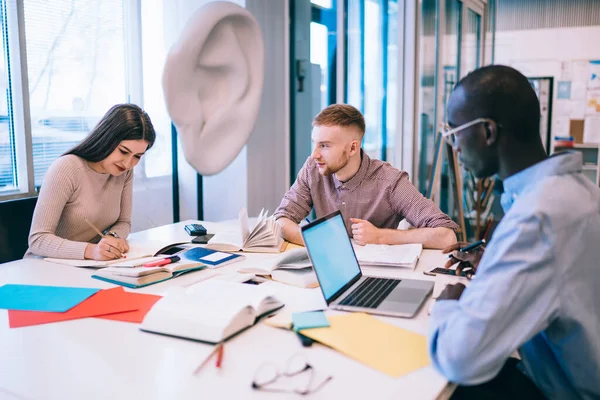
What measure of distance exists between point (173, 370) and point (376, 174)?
1.50 metres

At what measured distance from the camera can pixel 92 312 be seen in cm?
137

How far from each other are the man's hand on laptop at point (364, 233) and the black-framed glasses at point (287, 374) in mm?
981

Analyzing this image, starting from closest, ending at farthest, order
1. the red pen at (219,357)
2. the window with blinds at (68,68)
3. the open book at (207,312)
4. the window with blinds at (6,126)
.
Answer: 1. the red pen at (219,357)
2. the open book at (207,312)
3. the window with blinds at (6,126)
4. the window with blinds at (68,68)

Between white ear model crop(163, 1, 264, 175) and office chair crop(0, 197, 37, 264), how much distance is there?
74 cm

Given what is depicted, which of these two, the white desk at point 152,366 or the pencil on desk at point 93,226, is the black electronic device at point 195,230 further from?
the white desk at point 152,366

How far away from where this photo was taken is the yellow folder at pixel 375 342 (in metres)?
1.07

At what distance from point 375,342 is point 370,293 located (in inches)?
12.7

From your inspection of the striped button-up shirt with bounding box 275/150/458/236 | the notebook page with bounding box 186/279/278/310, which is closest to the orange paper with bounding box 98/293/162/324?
the notebook page with bounding box 186/279/278/310

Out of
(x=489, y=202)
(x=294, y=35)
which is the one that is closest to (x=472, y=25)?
(x=489, y=202)

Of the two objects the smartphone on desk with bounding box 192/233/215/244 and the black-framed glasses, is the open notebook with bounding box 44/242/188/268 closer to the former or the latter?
the smartphone on desk with bounding box 192/233/215/244

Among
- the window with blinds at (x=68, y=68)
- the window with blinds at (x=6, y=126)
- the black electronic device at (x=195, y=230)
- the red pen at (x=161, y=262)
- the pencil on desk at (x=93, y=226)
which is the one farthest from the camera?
the window with blinds at (x=68, y=68)

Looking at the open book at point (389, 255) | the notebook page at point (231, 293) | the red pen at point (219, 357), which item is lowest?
the red pen at point (219, 357)

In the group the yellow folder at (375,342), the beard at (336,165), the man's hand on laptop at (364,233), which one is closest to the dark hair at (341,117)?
the beard at (336,165)

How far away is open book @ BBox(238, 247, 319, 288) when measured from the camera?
1.60 m
